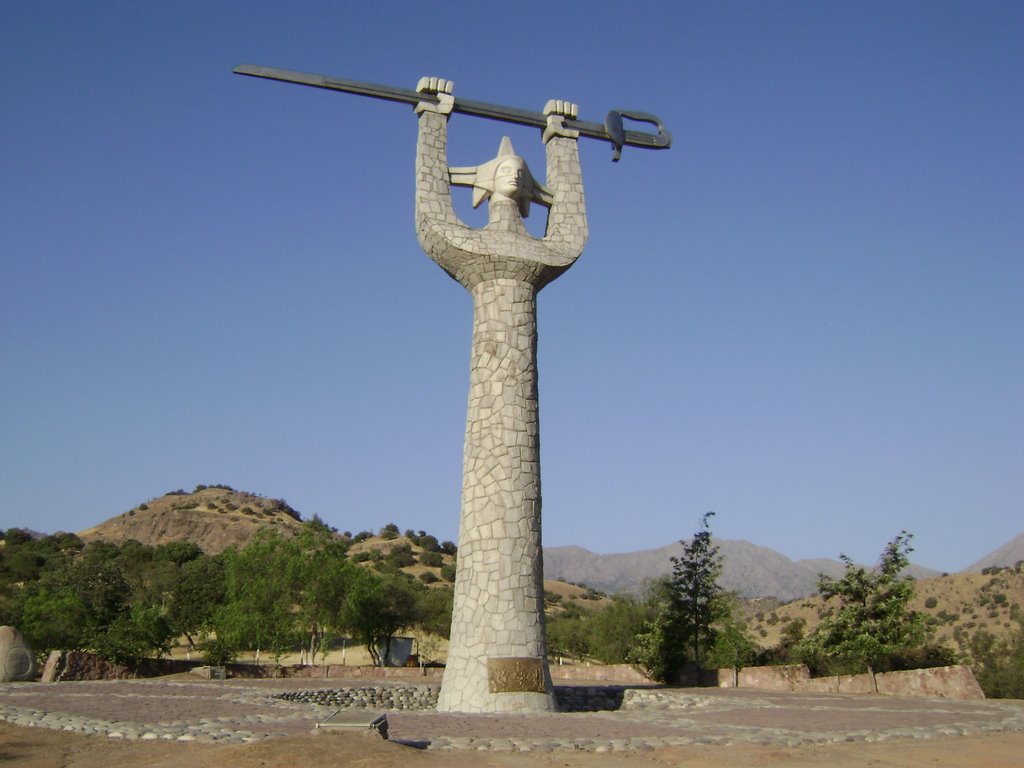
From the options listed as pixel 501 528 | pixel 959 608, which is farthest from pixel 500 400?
pixel 959 608

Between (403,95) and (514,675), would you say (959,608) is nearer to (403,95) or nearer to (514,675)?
(514,675)

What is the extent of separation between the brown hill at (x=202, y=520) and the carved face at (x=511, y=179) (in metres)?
51.1

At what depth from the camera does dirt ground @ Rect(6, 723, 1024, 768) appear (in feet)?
23.2

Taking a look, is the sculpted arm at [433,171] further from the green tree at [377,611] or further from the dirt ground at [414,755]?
the green tree at [377,611]

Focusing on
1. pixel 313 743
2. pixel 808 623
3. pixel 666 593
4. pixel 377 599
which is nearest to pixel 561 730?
pixel 313 743

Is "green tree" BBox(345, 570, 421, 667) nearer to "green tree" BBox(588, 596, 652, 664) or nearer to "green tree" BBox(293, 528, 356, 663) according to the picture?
"green tree" BBox(293, 528, 356, 663)

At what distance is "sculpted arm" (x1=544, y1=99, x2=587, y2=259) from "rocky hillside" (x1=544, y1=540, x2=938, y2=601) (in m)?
149

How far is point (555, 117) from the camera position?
17672mm

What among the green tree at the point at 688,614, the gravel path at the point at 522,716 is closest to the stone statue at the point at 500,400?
the gravel path at the point at 522,716

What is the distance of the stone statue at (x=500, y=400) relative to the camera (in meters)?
14.0

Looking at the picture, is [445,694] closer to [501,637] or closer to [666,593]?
[501,637]

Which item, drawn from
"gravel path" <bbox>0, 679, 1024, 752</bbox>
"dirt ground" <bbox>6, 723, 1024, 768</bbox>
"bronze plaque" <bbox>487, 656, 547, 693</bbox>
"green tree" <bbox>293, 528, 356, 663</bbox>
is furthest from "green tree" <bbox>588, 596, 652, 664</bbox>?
"dirt ground" <bbox>6, 723, 1024, 768</bbox>

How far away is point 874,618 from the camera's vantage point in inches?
797

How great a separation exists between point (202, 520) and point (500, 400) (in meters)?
60.5
